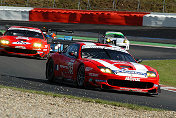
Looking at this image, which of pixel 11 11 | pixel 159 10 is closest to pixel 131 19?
pixel 159 10

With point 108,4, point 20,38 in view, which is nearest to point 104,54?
point 20,38

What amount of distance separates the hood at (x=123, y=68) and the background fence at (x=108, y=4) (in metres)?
24.9

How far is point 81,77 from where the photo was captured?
33.3 ft

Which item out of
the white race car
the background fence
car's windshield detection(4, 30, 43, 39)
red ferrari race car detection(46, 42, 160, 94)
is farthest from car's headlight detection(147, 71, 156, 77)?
the background fence

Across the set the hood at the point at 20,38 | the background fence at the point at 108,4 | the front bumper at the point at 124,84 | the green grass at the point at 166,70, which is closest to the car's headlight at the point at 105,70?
the front bumper at the point at 124,84

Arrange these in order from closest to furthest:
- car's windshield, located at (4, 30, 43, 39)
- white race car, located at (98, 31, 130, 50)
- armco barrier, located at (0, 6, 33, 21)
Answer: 1. car's windshield, located at (4, 30, 43, 39)
2. white race car, located at (98, 31, 130, 50)
3. armco barrier, located at (0, 6, 33, 21)

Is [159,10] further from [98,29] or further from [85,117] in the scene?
[85,117]

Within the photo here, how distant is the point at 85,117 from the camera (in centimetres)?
645

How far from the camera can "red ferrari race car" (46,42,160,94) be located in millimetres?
9758

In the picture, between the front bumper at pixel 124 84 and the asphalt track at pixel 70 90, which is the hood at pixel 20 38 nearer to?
the asphalt track at pixel 70 90

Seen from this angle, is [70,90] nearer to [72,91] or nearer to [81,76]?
[72,91]

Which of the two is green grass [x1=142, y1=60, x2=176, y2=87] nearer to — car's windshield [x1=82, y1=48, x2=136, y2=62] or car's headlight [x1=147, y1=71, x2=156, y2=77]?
car's windshield [x1=82, y1=48, x2=136, y2=62]

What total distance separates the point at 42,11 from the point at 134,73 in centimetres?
2580

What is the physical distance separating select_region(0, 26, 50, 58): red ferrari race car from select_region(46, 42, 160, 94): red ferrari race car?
635 cm
